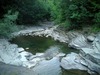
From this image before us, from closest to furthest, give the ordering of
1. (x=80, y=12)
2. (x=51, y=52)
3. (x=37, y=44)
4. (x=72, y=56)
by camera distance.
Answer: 1. (x=72, y=56)
2. (x=51, y=52)
3. (x=80, y=12)
4. (x=37, y=44)

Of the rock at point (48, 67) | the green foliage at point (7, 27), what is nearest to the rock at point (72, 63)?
the rock at point (48, 67)

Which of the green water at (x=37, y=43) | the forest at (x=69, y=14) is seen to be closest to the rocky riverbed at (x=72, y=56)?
the green water at (x=37, y=43)

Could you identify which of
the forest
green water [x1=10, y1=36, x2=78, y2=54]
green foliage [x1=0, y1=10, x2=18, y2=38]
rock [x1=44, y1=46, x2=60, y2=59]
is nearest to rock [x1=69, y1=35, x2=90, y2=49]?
green water [x1=10, y1=36, x2=78, y2=54]

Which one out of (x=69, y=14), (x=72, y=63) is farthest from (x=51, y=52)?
(x=69, y=14)

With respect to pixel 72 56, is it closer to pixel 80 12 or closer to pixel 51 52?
pixel 51 52

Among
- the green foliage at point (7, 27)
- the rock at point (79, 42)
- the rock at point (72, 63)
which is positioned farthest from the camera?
the green foliage at point (7, 27)

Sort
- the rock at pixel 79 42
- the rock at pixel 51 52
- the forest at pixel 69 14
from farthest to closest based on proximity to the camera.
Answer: the forest at pixel 69 14
the rock at pixel 79 42
the rock at pixel 51 52

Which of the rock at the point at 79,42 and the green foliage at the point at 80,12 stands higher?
the green foliage at the point at 80,12

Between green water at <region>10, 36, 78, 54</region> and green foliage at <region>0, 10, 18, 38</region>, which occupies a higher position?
green foliage at <region>0, 10, 18, 38</region>

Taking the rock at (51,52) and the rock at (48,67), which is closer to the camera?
the rock at (48,67)

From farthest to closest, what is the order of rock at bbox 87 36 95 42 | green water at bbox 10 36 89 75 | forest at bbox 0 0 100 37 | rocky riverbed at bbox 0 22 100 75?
forest at bbox 0 0 100 37, green water at bbox 10 36 89 75, rock at bbox 87 36 95 42, rocky riverbed at bbox 0 22 100 75

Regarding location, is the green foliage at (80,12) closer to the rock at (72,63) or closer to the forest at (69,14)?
the forest at (69,14)

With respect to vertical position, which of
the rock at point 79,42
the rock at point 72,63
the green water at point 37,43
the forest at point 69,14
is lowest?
the green water at point 37,43

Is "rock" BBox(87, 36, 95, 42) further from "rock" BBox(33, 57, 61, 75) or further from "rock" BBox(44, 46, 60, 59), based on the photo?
"rock" BBox(33, 57, 61, 75)
